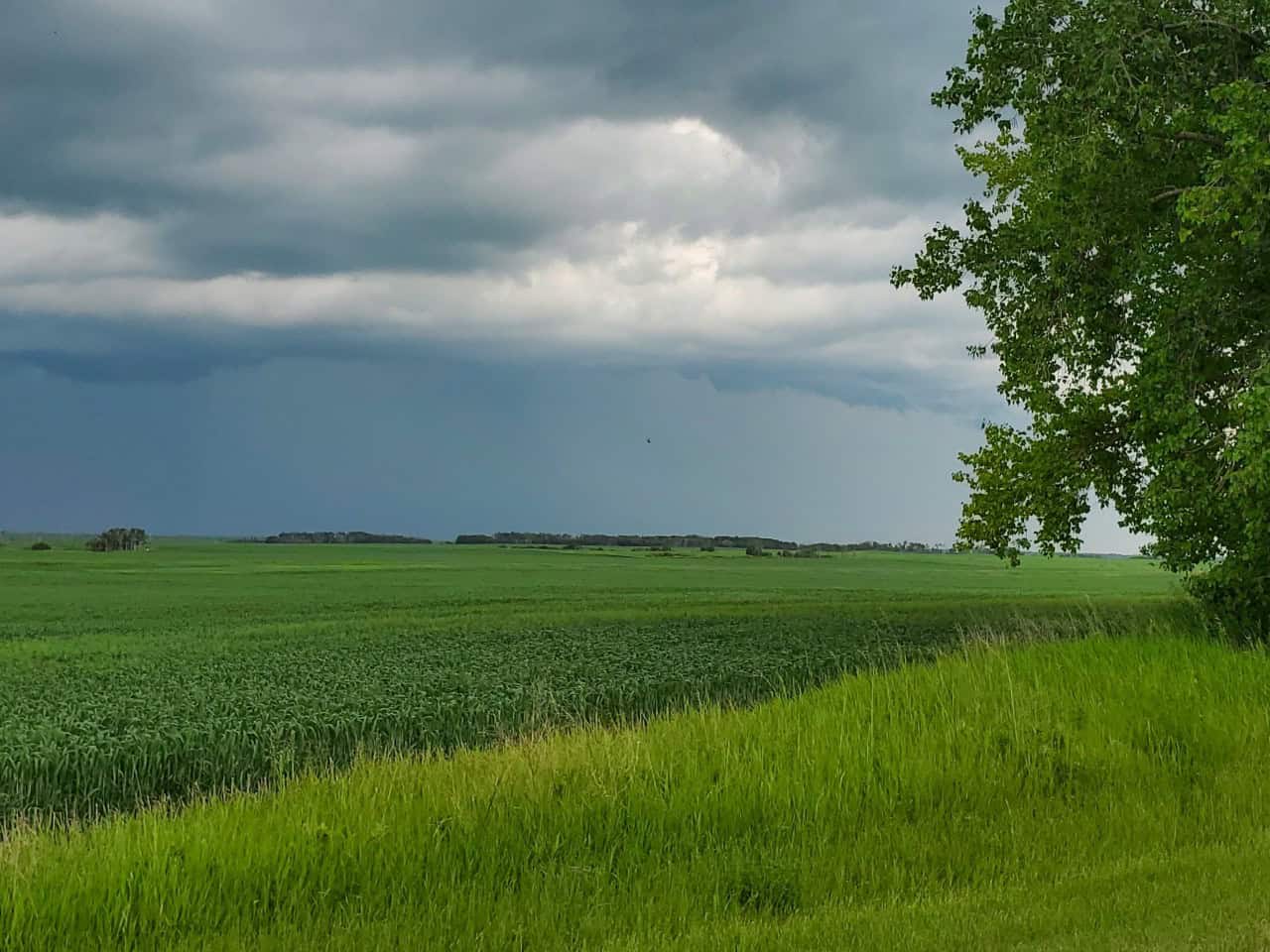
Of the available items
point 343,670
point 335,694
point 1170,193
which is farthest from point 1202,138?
point 343,670

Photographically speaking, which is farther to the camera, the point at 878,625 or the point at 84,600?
the point at 84,600

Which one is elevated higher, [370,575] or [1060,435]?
[1060,435]

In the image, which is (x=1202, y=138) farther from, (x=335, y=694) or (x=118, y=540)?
(x=118, y=540)

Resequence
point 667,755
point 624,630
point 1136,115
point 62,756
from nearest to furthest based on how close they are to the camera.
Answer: point 667,755, point 62,756, point 1136,115, point 624,630

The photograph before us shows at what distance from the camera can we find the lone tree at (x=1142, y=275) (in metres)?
22.3

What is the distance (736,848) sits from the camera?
31.6 feet

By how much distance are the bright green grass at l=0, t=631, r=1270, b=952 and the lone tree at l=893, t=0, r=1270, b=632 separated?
10553 mm

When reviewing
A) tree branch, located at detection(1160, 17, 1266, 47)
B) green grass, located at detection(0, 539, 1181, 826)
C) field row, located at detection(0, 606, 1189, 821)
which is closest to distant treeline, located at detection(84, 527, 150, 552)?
green grass, located at detection(0, 539, 1181, 826)

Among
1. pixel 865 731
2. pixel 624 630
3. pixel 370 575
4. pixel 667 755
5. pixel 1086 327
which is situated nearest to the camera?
pixel 667 755

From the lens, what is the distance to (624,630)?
130 ft

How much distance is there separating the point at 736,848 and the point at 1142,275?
2080 centimetres

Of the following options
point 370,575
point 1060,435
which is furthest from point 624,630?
point 370,575

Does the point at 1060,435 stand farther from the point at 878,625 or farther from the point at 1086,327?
the point at 878,625

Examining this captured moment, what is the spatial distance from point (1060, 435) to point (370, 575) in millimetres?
84699
